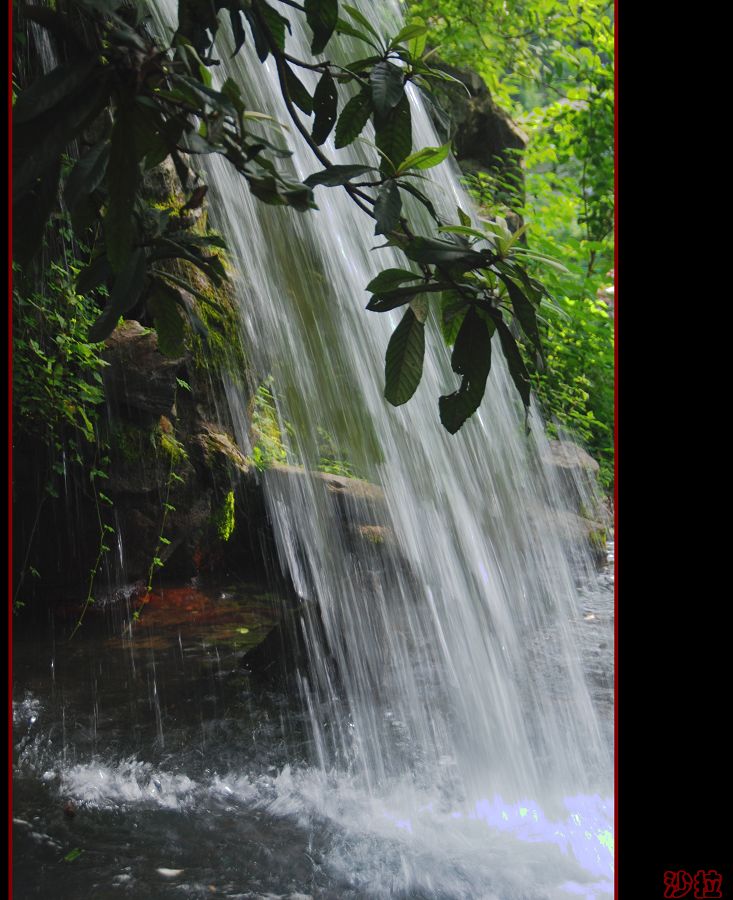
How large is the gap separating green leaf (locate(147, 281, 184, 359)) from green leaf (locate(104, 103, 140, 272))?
32 centimetres

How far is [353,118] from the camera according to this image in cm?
133

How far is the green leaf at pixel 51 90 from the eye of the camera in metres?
0.96

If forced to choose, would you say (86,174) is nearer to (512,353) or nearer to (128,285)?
(128,285)

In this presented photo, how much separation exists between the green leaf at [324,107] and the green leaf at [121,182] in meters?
0.41

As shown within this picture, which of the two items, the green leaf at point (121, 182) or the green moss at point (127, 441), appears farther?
Answer: the green moss at point (127, 441)

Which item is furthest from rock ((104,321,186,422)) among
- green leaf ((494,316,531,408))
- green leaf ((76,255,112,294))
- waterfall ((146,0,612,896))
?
green leaf ((494,316,531,408))

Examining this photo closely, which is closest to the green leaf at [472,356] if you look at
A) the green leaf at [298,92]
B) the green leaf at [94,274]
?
the green leaf at [298,92]

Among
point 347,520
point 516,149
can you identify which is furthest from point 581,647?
point 516,149

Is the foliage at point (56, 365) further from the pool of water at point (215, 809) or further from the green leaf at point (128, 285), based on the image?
the green leaf at point (128, 285)

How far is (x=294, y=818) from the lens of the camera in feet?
7.12
